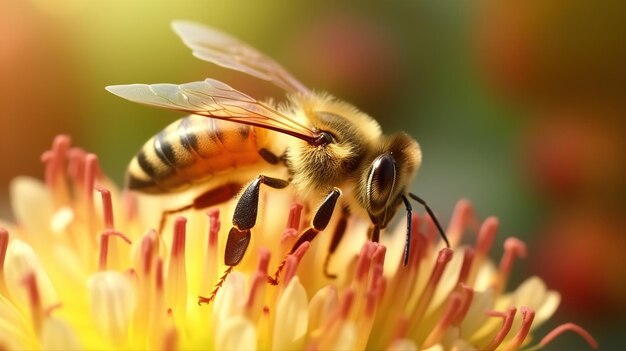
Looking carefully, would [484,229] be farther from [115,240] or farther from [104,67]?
[104,67]


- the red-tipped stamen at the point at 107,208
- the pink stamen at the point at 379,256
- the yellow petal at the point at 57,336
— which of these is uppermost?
the red-tipped stamen at the point at 107,208

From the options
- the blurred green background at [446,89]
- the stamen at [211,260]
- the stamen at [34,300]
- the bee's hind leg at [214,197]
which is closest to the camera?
the stamen at [34,300]

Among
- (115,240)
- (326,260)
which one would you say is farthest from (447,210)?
(115,240)

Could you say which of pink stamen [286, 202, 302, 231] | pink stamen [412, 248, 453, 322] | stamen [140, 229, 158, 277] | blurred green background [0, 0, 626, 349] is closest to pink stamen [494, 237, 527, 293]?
pink stamen [412, 248, 453, 322]

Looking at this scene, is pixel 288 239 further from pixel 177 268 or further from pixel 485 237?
pixel 485 237

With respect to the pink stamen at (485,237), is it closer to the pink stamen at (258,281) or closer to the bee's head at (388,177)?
the bee's head at (388,177)

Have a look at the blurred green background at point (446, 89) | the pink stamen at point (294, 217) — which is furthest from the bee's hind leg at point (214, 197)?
the blurred green background at point (446, 89)
